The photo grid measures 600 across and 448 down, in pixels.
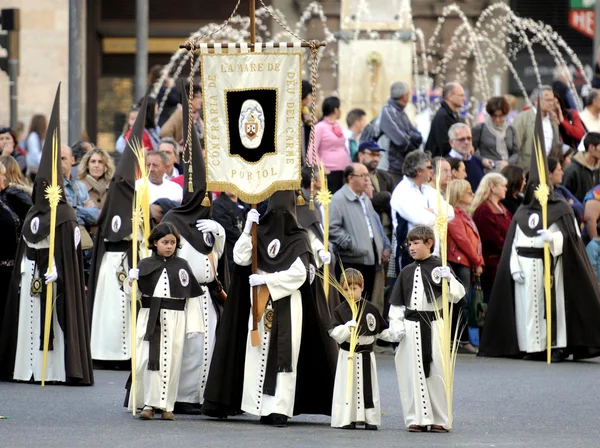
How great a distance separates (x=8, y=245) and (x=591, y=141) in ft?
22.5

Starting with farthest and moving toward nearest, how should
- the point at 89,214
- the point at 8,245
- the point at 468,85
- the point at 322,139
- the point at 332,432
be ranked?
the point at 468,85 < the point at 322,139 < the point at 89,214 < the point at 8,245 < the point at 332,432

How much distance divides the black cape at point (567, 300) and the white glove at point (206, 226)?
4.76 m

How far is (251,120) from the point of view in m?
13.1

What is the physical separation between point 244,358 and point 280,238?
2.97 feet

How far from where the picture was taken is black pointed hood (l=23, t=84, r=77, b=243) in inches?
582

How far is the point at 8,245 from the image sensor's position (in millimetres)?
15367

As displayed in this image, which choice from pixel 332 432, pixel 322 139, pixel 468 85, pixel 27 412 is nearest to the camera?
pixel 332 432

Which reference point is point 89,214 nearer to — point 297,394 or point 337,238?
point 337,238

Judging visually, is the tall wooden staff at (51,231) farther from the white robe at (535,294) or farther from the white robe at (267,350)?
the white robe at (535,294)

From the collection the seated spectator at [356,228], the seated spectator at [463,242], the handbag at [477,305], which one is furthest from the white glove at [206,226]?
the handbag at [477,305]

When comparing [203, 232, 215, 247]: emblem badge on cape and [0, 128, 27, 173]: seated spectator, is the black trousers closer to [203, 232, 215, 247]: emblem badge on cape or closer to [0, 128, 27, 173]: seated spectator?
[0, 128, 27, 173]: seated spectator

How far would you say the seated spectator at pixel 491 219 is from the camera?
58.6 feet

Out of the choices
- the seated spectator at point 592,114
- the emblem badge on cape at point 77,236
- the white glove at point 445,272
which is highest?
the seated spectator at point 592,114

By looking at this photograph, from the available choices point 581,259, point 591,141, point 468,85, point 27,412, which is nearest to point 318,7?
point 468,85
